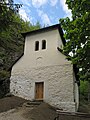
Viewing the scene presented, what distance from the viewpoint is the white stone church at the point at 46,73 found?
581 inches

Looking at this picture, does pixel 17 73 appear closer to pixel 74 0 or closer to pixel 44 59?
pixel 44 59

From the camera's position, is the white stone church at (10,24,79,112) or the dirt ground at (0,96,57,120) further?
the white stone church at (10,24,79,112)

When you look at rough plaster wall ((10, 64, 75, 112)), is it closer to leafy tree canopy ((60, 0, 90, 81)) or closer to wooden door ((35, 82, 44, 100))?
wooden door ((35, 82, 44, 100))

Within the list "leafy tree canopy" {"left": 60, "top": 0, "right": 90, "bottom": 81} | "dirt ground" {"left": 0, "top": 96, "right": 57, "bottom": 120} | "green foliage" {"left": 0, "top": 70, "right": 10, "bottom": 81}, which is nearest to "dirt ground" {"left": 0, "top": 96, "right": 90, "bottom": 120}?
"dirt ground" {"left": 0, "top": 96, "right": 57, "bottom": 120}

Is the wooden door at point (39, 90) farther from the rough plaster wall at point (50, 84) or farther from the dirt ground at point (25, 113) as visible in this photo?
the dirt ground at point (25, 113)

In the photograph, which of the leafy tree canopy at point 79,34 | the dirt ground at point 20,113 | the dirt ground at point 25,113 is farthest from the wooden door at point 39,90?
the leafy tree canopy at point 79,34

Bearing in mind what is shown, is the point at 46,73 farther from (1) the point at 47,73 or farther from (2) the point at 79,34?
(2) the point at 79,34

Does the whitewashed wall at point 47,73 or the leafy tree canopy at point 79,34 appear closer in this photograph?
the leafy tree canopy at point 79,34

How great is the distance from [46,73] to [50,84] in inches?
45.1

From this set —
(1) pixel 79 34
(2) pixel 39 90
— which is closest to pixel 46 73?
(2) pixel 39 90

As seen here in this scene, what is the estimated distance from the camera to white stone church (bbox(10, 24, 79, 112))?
14766 mm

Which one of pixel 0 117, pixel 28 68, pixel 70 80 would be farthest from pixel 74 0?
pixel 0 117

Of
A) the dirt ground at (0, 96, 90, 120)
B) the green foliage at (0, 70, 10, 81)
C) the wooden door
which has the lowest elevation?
the dirt ground at (0, 96, 90, 120)

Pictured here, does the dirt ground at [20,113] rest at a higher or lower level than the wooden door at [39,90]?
lower
